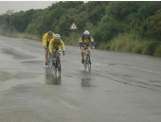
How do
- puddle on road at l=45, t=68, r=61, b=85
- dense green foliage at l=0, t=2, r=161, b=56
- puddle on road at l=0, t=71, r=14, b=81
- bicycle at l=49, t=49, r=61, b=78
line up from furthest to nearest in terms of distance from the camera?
dense green foliage at l=0, t=2, r=161, b=56, bicycle at l=49, t=49, r=61, b=78, puddle on road at l=0, t=71, r=14, b=81, puddle on road at l=45, t=68, r=61, b=85

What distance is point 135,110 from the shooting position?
1127 centimetres

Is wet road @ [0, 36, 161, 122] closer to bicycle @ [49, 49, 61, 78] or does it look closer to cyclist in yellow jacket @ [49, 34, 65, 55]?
→ bicycle @ [49, 49, 61, 78]

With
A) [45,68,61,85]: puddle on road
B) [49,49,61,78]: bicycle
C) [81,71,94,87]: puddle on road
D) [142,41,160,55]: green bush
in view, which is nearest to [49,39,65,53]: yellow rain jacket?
[49,49,61,78]: bicycle

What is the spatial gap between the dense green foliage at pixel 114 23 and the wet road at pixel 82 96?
16.4 m

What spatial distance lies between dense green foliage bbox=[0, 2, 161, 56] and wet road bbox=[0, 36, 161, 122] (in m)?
16.4

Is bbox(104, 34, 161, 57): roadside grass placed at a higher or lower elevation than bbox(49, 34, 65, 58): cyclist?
lower

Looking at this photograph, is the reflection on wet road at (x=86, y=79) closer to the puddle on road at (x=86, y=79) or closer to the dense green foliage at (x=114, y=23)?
the puddle on road at (x=86, y=79)

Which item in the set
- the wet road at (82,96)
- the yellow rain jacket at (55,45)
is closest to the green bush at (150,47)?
the wet road at (82,96)

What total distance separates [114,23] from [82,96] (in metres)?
35.2

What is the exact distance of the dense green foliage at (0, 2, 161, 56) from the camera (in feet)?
130

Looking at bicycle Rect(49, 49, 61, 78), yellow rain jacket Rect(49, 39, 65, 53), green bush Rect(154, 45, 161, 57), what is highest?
yellow rain jacket Rect(49, 39, 65, 53)

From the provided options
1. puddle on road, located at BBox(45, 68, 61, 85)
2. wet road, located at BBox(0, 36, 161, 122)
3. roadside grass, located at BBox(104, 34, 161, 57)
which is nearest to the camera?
wet road, located at BBox(0, 36, 161, 122)

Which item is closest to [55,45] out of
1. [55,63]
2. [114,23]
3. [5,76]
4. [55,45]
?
[55,45]

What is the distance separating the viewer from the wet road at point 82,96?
10672mm
